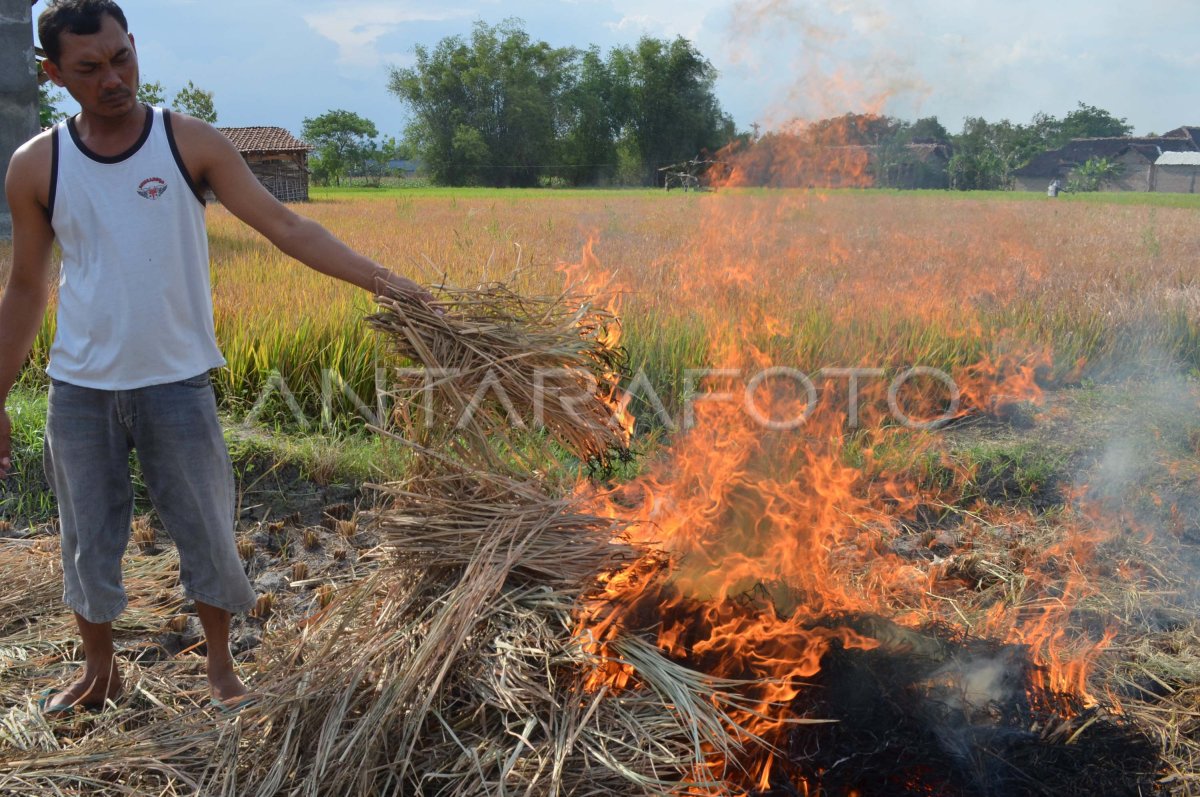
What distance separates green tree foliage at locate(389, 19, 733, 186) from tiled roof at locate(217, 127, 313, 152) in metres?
15.2

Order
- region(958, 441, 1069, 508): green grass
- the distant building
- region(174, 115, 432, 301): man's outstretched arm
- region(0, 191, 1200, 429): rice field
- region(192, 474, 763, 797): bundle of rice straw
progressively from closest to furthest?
region(192, 474, 763, 797): bundle of rice straw → region(174, 115, 432, 301): man's outstretched arm → region(958, 441, 1069, 508): green grass → region(0, 191, 1200, 429): rice field → the distant building

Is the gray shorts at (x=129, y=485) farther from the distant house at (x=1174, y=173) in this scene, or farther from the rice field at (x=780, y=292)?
the distant house at (x=1174, y=173)

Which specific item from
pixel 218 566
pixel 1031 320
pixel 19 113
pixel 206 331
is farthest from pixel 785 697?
pixel 19 113

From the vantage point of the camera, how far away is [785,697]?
2.36m

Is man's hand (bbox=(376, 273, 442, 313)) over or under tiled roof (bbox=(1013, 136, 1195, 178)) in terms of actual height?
under

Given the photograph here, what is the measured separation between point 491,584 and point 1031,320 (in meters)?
5.58

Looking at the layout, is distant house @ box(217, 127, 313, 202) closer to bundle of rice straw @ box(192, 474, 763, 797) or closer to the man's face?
the man's face

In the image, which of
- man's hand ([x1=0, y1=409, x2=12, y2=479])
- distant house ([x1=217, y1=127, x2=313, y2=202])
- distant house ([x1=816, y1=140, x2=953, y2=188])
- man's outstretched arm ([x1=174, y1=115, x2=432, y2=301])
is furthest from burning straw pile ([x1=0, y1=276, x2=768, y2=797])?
distant house ([x1=217, y1=127, x2=313, y2=202])

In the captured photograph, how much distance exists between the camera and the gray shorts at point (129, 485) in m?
2.45

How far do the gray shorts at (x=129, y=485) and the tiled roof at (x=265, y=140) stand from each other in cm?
3472

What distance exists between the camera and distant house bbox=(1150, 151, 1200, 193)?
60156 mm

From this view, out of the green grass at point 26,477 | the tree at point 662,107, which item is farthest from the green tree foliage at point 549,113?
the green grass at point 26,477

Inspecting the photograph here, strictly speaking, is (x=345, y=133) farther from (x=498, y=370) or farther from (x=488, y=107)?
(x=498, y=370)

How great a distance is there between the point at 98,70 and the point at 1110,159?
7510 centimetres
